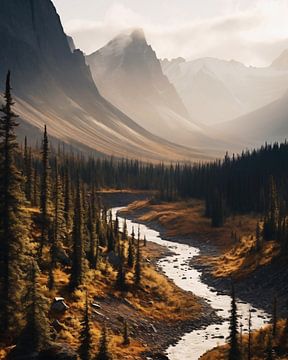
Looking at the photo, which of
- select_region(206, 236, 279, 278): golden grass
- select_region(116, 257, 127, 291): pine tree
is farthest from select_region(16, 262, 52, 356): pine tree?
select_region(206, 236, 279, 278): golden grass

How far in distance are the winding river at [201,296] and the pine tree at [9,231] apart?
15440 millimetres

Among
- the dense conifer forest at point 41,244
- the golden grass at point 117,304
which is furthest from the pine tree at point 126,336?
the golden grass at point 117,304

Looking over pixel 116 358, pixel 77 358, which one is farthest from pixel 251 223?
pixel 77 358

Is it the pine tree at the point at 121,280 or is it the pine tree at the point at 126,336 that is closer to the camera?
the pine tree at the point at 126,336

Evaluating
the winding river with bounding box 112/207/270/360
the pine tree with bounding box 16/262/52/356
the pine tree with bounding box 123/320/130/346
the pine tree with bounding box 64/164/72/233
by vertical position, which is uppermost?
the pine tree with bounding box 64/164/72/233

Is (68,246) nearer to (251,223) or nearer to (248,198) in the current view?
(251,223)

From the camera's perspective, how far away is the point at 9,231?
38.6 metres

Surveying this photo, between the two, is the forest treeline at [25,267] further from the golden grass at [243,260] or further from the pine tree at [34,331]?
the golden grass at [243,260]

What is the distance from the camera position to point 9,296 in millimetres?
38281

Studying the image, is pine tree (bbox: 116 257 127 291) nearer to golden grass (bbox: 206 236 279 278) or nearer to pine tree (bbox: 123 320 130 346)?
pine tree (bbox: 123 320 130 346)

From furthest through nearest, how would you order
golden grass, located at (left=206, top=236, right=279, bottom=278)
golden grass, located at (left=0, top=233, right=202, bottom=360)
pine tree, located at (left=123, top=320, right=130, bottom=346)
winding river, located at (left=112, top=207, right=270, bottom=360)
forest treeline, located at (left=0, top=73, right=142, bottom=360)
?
golden grass, located at (left=206, top=236, right=279, bottom=278) → winding river, located at (left=112, top=207, right=270, bottom=360) → pine tree, located at (left=123, top=320, right=130, bottom=346) → golden grass, located at (left=0, top=233, right=202, bottom=360) → forest treeline, located at (left=0, top=73, right=142, bottom=360)

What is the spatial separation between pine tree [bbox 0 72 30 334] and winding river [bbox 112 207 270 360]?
1544cm

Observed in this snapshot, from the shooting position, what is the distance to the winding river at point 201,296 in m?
46.4

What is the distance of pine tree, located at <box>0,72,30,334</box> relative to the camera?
3812cm
